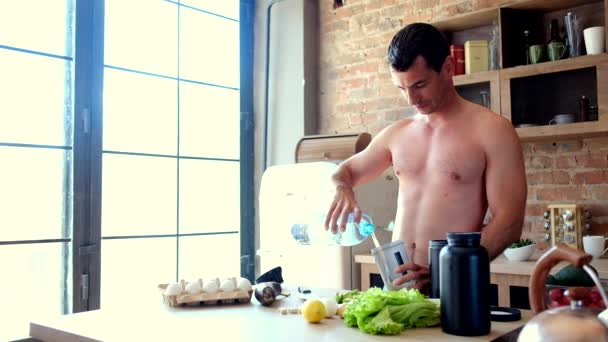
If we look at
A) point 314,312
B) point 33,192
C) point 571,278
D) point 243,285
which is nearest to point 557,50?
point 571,278

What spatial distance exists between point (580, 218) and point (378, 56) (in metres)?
1.63

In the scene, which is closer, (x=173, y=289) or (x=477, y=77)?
(x=173, y=289)

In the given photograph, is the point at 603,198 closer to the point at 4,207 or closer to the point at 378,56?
the point at 378,56

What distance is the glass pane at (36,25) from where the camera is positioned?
9.68ft

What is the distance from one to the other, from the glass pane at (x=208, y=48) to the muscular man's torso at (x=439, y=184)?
2210 millimetres

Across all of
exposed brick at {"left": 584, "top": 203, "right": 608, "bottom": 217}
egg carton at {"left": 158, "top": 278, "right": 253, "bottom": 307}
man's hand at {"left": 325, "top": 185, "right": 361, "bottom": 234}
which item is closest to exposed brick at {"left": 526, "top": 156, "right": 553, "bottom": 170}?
exposed brick at {"left": 584, "top": 203, "right": 608, "bottom": 217}

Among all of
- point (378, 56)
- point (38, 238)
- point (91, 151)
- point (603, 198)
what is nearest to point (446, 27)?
point (378, 56)

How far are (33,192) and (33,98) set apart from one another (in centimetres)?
48

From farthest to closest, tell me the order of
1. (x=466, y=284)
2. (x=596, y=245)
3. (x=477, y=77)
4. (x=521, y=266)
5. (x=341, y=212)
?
(x=477, y=77) < (x=596, y=245) < (x=521, y=266) < (x=341, y=212) < (x=466, y=284)

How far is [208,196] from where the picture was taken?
3.97 meters

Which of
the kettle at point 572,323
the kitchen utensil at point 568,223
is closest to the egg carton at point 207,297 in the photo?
the kettle at point 572,323

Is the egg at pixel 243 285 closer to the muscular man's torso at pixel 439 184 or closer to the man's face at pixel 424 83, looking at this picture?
the muscular man's torso at pixel 439 184

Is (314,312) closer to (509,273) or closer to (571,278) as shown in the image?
(571,278)

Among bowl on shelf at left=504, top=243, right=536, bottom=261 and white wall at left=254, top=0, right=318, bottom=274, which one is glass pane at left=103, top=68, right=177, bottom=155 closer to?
white wall at left=254, top=0, right=318, bottom=274
